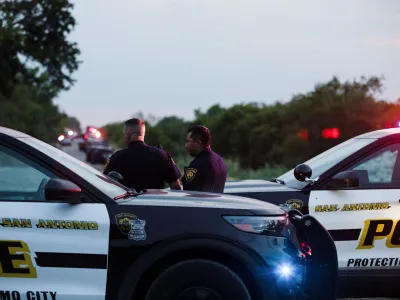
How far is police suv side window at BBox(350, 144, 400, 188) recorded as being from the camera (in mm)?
6660

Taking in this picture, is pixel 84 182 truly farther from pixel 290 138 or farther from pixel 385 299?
pixel 290 138

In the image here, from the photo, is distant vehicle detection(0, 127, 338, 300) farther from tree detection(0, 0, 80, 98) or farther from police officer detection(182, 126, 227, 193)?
tree detection(0, 0, 80, 98)

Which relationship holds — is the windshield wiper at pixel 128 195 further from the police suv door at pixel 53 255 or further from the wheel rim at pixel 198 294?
the wheel rim at pixel 198 294

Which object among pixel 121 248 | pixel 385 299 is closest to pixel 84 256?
pixel 121 248

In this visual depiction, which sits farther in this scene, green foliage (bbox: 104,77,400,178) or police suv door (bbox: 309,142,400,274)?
green foliage (bbox: 104,77,400,178)

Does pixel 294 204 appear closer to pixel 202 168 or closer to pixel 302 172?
pixel 302 172

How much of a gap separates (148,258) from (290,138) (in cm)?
5279

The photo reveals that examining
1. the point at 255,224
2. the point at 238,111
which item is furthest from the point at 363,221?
the point at 238,111

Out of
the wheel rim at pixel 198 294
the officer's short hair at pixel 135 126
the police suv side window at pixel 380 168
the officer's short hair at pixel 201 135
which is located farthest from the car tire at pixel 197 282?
the officer's short hair at pixel 135 126

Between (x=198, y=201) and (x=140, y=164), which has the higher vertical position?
(x=140, y=164)

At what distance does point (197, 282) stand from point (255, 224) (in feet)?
1.65

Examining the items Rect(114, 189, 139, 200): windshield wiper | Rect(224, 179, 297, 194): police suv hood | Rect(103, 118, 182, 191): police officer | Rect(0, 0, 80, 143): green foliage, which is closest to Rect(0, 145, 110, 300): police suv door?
Rect(114, 189, 139, 200): windshield wiper

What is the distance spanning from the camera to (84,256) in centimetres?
465

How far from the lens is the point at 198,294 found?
4691 mm
